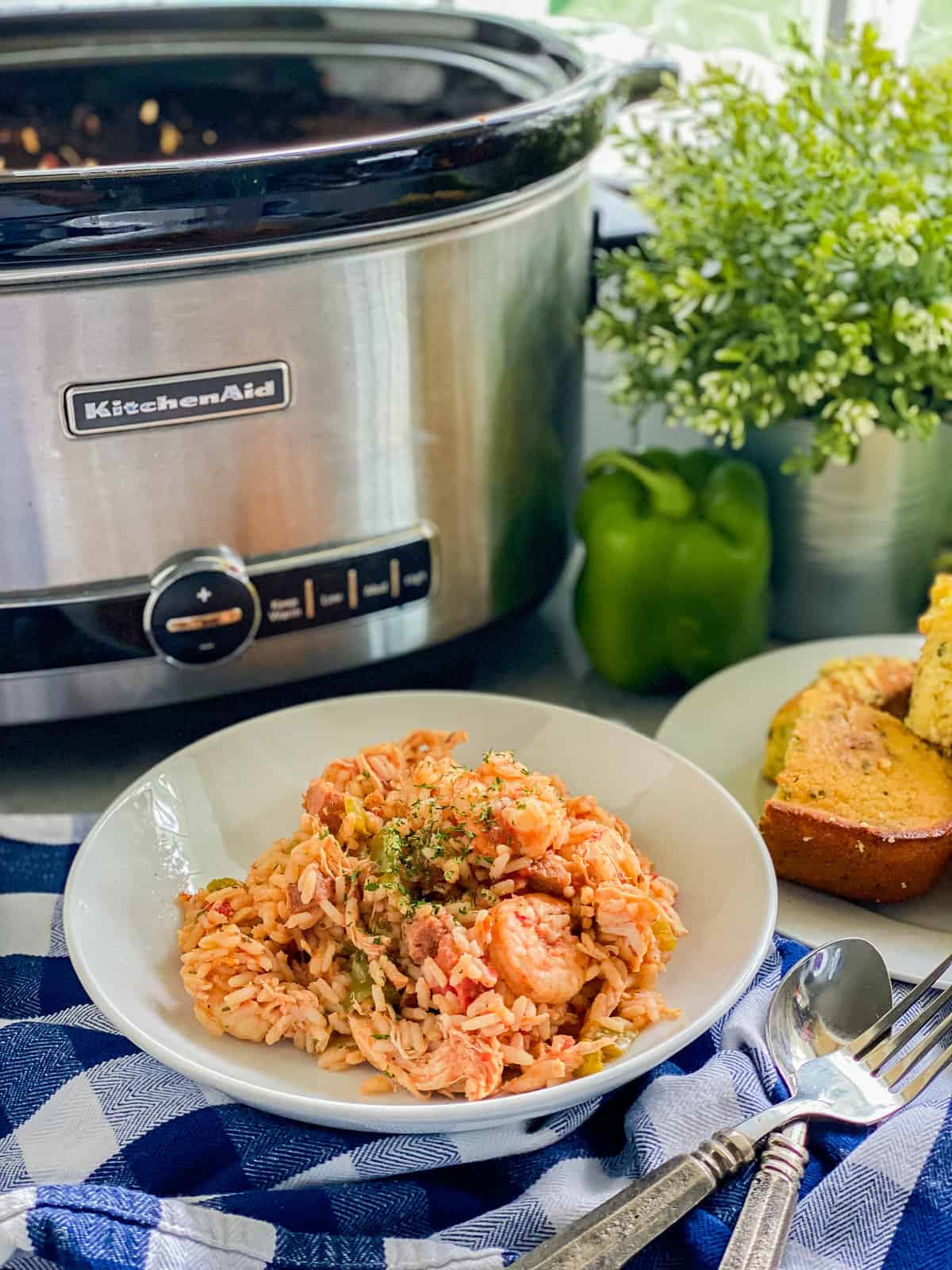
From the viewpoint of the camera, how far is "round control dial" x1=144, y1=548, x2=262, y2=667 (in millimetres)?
1006

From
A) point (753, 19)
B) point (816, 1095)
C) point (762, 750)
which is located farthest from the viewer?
point (753, 19)

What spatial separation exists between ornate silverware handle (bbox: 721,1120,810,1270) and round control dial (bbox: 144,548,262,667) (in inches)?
20.6

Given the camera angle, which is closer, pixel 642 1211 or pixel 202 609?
pixel 642 1211

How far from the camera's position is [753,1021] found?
0.88 metres

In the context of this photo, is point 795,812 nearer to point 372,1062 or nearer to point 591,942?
point 591,942

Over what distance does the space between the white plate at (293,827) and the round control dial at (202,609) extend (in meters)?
0.07

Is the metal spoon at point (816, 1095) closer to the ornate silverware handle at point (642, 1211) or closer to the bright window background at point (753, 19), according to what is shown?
the ornate silverware handle at point (642, 1211)

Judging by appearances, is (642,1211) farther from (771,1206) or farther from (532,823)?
(532,823)

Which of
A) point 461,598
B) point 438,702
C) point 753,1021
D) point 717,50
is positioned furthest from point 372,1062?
point 717,50

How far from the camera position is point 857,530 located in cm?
128

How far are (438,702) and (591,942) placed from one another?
12.6 inches

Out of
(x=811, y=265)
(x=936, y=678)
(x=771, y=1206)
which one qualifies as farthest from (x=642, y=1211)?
(x=811, y=265)

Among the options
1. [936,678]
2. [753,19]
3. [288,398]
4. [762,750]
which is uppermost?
[753,19]

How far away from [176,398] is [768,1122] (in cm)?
59
